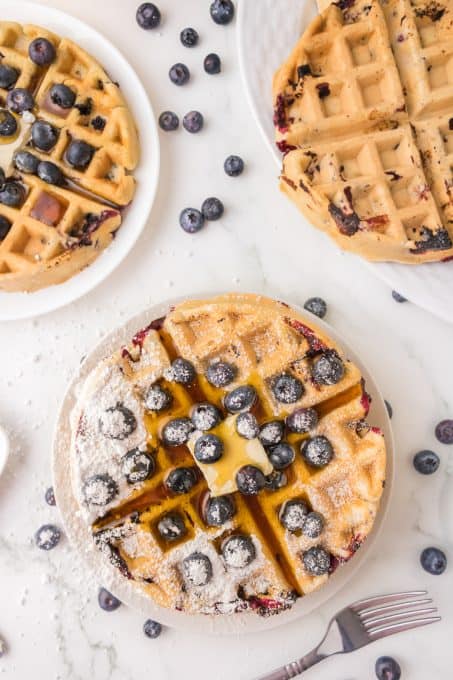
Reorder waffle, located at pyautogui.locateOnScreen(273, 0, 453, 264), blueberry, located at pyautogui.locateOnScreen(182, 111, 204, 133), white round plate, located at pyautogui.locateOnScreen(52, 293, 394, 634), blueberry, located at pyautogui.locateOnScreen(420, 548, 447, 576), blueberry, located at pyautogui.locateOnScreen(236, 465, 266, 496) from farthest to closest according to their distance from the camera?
blueberry, located at pyautogui.locateOnScreen(182, 111, 204, 133) < blueberry, located at pyautogui.locateOnScreen(420, 548, 447, 576) < white round plate, located at pyautogui.locateOnScreen(52, 293, 394, 634) < waffle, located at pyautogui.locateOnScreen(273, 0, 453, 264) < blueberry, located at pyautogui.locateOnScreen(236, 465, 266, 496)

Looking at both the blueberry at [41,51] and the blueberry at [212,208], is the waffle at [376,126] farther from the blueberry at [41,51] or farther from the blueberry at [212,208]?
the blueberry at [41,51]

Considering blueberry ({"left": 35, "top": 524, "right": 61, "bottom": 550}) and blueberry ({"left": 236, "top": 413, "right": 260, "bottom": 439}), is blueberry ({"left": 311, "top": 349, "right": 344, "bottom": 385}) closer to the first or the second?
blueberry ({"left": 236, "top": 413, "right": 260, "bottom": 439})

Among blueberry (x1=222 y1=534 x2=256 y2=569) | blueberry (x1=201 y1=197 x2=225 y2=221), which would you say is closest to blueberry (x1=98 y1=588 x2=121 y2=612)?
blueberry (x1=222 y1=534 x2=256 y2=569)

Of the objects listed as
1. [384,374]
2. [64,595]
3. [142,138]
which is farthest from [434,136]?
[64,595]

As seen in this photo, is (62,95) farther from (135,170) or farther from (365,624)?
(365,624)

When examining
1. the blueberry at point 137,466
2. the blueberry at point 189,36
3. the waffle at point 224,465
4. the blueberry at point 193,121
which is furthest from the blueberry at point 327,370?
the blueberry at point 189,36

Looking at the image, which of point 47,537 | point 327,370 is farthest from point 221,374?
point 47,537
